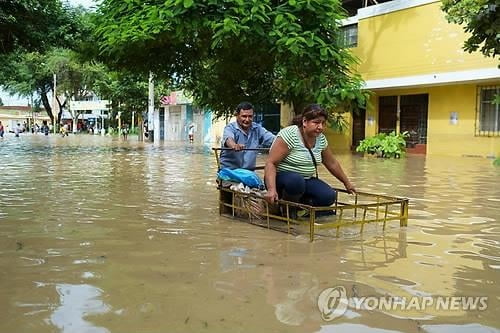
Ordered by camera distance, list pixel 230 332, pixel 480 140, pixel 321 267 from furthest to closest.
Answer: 1. pixel 480 140
2. pixel 321 267
3. pixel 230 332

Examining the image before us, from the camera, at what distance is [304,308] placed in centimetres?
336

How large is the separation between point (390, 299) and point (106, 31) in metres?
13.0

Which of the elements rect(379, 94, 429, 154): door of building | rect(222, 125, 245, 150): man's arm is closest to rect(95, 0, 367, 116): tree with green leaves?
rect(379, 94, 429, 154): door of building

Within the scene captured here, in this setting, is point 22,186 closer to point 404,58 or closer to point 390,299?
point 390,299

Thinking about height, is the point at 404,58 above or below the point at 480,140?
above

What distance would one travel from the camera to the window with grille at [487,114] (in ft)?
66.0

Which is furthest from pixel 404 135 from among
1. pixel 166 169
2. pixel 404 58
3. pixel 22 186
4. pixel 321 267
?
pixel 321 267

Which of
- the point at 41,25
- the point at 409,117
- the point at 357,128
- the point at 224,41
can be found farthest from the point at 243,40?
the point at 357,128

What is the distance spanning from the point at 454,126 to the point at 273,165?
17.6 meters

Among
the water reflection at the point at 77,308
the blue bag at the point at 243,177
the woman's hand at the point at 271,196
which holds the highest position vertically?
the blue bag at the point at 243,177

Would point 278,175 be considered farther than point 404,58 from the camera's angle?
No

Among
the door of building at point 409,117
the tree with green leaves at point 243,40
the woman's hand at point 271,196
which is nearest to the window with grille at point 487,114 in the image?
the door of building at point 409,117

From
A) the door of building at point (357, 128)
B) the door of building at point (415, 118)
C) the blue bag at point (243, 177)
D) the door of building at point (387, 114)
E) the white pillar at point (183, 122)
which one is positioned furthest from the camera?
the white pillar at point (183, 122)

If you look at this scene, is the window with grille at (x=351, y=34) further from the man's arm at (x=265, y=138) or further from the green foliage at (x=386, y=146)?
the man's arm at (x=265, y=138)
